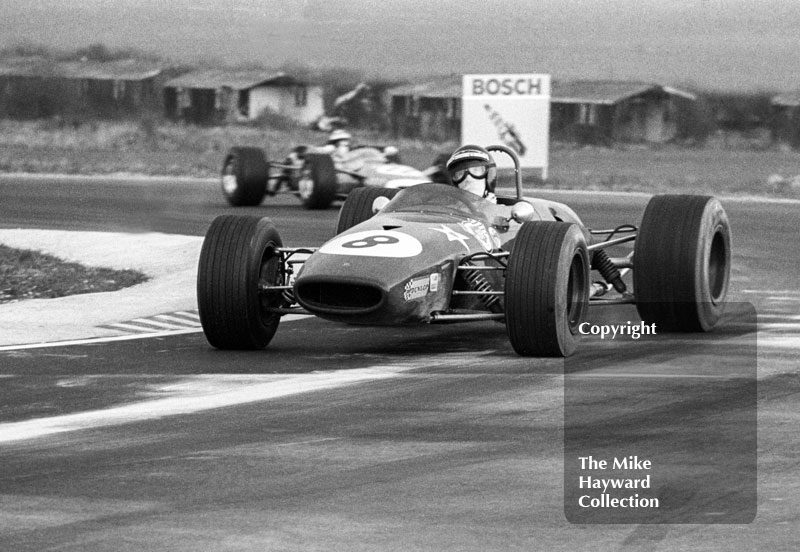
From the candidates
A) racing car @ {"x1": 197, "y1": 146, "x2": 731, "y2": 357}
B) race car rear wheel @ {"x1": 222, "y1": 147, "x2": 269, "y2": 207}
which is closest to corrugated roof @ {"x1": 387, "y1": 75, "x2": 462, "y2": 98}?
race car rear wheel @ {"x1": 222, "y1": 147, "x2": 269, "y2": 207}

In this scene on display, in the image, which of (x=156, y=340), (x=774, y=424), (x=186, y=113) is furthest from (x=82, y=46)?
(x=186, y=113)

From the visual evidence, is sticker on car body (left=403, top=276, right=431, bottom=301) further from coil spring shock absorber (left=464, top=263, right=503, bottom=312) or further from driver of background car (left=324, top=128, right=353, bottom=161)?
driver of background car (left=324, top=128, right=353, bottom=161)

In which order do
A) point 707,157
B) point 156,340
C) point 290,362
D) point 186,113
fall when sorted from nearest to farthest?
point 290,362 → point 156,340 → point 707,157 → point 186,113

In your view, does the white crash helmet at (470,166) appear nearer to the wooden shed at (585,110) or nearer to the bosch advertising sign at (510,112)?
the bosch advertising sign at (510,112)

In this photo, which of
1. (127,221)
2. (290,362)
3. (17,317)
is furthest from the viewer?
(127,221)

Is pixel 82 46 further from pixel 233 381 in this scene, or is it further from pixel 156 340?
pixel 233 381

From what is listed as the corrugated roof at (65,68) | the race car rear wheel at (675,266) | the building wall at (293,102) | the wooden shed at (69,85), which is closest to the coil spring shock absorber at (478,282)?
the race car rear wheel at (675,266)

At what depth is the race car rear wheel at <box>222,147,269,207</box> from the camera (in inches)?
1009

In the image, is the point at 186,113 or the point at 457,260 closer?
the point at 457,260

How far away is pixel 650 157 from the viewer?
49.5 meters

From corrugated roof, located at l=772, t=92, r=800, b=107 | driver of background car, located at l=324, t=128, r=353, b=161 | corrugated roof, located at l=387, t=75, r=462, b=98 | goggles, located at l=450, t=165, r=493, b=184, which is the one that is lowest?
corrugated roof, located at l=387, t=75, r=462, b=98

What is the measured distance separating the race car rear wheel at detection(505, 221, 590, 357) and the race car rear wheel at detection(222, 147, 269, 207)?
15230 mm

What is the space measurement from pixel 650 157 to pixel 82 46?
2456 centimetres

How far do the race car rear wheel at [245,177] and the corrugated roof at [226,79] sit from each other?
1605 centimetres
